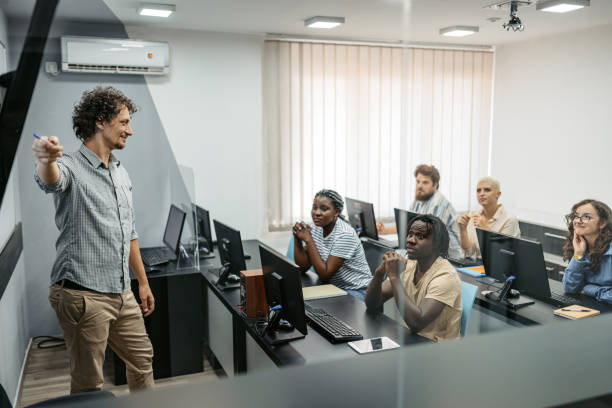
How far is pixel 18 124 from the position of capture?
0.50 m

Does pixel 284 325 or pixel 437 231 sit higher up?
pixel 437 231

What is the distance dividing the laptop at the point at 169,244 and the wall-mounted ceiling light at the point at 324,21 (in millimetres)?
359

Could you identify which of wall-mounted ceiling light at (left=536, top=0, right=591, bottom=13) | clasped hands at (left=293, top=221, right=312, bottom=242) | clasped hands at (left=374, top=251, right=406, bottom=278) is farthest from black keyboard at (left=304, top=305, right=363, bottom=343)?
wall-mounted ceiling light at (left=536, top=0, right=591, bottom=13)

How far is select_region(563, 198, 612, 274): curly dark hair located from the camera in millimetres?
914

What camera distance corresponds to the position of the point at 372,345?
1.16 meters

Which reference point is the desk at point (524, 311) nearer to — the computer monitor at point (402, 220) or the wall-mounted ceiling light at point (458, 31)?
the computer monitor at point (402, 220)

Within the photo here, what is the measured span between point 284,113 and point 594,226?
63cm

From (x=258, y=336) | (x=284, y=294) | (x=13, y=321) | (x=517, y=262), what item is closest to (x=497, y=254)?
(x=517, y=262)

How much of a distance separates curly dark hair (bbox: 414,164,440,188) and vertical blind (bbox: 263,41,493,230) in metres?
0.01

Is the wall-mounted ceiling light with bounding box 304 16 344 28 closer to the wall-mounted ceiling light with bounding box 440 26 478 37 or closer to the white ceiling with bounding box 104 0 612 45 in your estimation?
the white ceiling with bounding box 104 0 612 45

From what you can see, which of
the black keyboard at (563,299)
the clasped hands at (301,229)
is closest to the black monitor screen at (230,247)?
the clasped hands at (301,229)

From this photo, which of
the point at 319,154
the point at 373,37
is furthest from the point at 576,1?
the point at 319,154

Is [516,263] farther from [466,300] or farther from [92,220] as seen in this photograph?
[92,220]

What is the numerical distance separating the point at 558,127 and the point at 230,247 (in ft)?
2.58
